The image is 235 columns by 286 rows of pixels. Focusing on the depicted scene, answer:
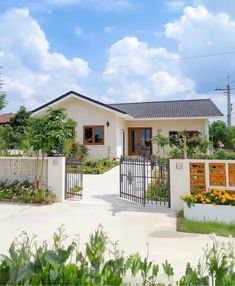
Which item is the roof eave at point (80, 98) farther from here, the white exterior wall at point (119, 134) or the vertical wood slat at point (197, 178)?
the vertical wood slat at point (197, 178)

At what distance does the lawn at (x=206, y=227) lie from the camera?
5271 millimetres

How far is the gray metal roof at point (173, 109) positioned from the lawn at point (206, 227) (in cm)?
1353

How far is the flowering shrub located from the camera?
6160 millimetres

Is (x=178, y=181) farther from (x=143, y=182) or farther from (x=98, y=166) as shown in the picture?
(x=98, y=166)

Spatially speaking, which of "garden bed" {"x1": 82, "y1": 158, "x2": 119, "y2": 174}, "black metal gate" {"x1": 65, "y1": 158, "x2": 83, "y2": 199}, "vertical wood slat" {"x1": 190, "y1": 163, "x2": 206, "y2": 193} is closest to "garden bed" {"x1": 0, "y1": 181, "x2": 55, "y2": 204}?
"black metal gate" {"x1": 65, "y1": 158, "x2": 83, "y2": 199}

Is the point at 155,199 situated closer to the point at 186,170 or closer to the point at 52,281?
the point at 186,170

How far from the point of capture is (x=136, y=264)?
238cm

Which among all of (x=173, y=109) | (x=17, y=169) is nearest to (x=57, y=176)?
(x=17, y=169)

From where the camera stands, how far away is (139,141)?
66.7ft

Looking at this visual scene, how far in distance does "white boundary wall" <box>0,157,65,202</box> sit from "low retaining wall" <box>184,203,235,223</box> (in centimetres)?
407

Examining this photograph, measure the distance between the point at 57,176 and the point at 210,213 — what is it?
4.79m

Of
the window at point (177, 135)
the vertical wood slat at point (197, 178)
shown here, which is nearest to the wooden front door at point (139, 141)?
the window at point (177, 135)

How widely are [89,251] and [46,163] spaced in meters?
6.07

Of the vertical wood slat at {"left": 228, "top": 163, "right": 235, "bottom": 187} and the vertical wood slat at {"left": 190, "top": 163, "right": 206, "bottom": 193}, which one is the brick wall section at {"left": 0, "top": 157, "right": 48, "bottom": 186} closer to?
the vertical wood slat at {"left": 190, "top": 163, "right": 206, "bottom": 193}
